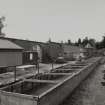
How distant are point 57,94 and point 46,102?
48.9 inches

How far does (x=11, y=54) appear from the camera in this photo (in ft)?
55.0

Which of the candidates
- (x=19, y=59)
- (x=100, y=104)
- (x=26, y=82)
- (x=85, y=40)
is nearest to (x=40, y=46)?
(x=19, y=59)

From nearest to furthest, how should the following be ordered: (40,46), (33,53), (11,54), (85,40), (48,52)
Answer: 1. (11,54)
2. (33,53)
3. (40,46)
4. (48,52)
5. (85,40)

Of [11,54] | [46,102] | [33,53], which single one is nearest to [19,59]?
[11,54]

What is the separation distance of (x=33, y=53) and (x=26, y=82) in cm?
1489

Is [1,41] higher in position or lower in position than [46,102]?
higher

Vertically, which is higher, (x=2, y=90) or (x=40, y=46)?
(x=40, y=46)

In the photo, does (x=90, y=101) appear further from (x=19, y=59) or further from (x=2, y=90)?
(x=19, y=59)

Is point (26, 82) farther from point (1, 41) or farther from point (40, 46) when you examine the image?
point (40, 46)

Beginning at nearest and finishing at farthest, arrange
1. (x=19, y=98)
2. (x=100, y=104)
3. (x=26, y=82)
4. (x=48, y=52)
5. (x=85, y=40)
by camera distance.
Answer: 1. (x=19, y=98)
2. (x=100, y=104)
3. (x=26, y=82)
4. (x=48, y=52)
5. (x=85, y=40)

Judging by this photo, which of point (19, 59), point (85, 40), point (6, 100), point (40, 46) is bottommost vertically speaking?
point (6, 100)

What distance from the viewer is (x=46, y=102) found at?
582 cm

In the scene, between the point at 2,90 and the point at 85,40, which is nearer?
the point at 2,90

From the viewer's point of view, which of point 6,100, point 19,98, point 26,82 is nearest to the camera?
point 19,98
